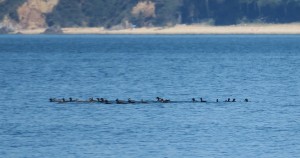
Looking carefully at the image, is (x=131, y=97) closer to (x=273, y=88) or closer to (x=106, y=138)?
(x=273, y=88)

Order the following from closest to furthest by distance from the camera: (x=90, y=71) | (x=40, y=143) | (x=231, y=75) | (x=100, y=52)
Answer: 1. (x=40, y=143)
2. (x=231, y=75)
3. (x=90, y=71)
4. (x=100, y=52)

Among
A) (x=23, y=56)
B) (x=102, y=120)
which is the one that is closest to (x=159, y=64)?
(x=23, y=56)

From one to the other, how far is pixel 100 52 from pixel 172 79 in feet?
214

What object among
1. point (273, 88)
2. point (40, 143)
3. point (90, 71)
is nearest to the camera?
point (40, 143)

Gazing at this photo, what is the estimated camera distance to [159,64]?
397ft

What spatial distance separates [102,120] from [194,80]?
33.1m

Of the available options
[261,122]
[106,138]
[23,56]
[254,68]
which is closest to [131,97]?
[261,122]

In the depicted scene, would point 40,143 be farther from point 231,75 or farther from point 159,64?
point 159,64

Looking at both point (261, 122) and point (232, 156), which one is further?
point (261, 122)

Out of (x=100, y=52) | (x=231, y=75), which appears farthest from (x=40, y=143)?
(x=100, y=52)

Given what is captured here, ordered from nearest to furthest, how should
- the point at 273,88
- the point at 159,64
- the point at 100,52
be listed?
the point at 273,88, the point at 159,64, the point at 100,52

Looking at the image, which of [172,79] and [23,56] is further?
[23,56]

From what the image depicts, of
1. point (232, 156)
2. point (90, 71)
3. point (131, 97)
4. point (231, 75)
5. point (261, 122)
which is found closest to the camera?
point (232, 156)

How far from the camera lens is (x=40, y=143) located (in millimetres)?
48719
